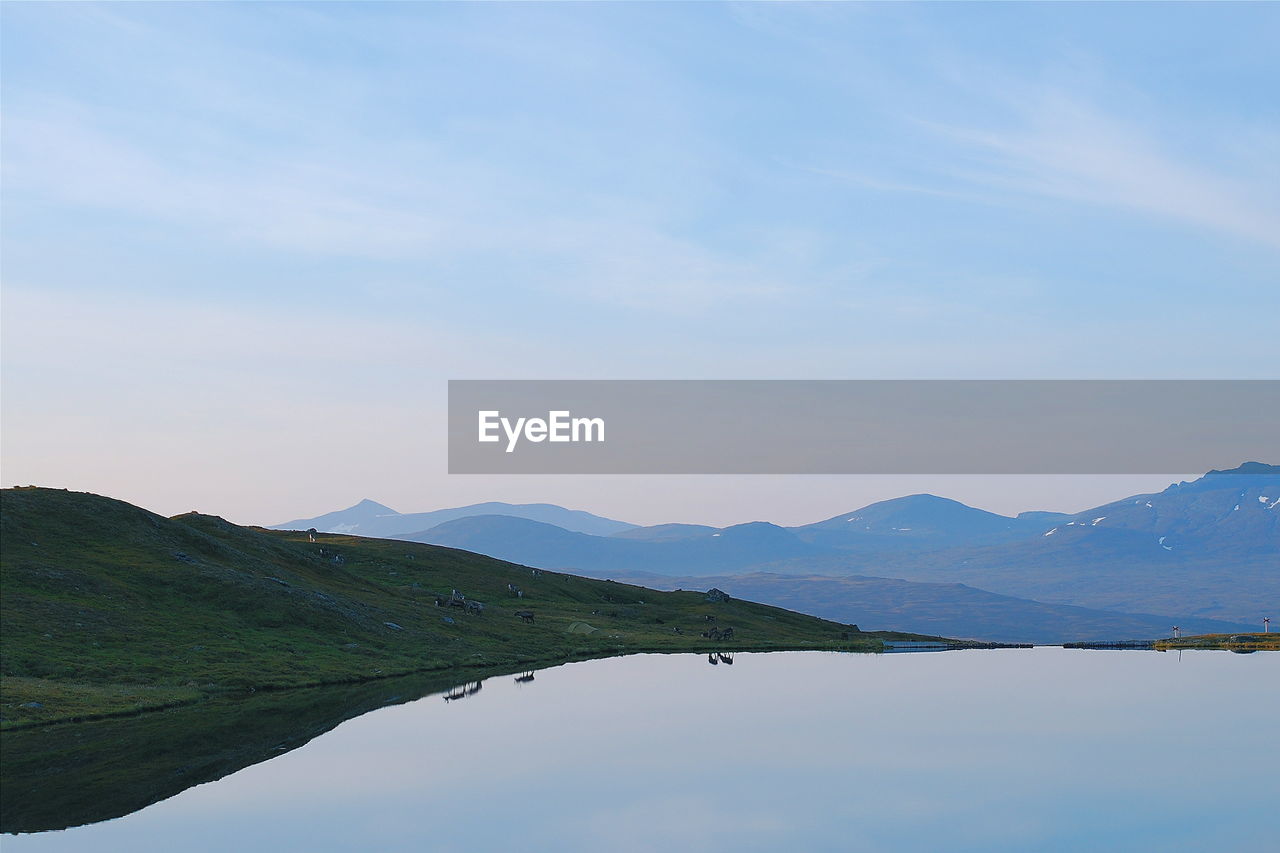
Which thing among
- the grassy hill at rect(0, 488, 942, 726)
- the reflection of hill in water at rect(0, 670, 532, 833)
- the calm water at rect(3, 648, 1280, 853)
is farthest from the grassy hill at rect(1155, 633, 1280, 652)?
the reflection of hill in water at rect(0, 670, 532, 833)

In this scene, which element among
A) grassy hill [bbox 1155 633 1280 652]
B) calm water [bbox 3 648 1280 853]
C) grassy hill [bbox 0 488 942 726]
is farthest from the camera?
grassy hill [bbox 1155 633 1280 652]

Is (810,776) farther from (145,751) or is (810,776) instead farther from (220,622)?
(220,622)

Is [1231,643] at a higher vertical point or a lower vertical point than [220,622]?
lower

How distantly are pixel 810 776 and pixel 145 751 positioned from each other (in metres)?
28.4

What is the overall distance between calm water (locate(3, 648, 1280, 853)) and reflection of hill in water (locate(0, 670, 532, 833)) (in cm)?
149

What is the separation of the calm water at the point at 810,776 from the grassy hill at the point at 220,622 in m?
16.3

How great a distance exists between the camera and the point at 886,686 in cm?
7488

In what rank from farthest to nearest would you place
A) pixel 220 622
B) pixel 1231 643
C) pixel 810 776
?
pixel 1231 643
pixel 220 622
pixel 810 776

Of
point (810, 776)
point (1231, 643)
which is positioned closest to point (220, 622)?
point (810, 776)

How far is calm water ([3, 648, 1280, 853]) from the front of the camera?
109 ft

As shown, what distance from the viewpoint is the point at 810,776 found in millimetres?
41750

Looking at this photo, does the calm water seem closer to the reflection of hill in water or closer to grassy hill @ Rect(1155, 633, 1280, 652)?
the reflection of hill in water

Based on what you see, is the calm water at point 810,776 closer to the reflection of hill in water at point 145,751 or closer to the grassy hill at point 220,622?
the reflection of hill in water at point 145,751

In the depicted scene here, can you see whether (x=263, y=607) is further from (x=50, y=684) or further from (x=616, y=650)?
(x=616, y=650)
